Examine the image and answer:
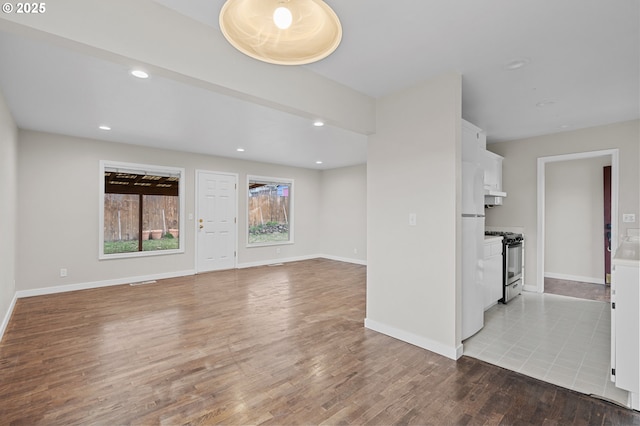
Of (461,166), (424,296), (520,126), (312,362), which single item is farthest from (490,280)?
(312,362)

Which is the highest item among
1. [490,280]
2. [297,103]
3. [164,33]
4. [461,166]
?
[164,33]

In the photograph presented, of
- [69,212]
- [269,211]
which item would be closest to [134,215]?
[69,212]

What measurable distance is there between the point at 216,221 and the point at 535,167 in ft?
19.7

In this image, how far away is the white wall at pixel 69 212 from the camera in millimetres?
4594

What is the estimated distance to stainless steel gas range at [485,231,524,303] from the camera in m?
4.21

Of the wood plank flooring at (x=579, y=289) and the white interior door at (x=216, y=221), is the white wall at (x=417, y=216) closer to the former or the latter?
the wood plank flooring at (x=579, y=289)

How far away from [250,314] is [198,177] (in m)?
3.60

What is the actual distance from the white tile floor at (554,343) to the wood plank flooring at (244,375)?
21 cm

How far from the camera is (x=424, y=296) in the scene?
290 cm

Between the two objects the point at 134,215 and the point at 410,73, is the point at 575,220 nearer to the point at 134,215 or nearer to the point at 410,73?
the point at 410,73

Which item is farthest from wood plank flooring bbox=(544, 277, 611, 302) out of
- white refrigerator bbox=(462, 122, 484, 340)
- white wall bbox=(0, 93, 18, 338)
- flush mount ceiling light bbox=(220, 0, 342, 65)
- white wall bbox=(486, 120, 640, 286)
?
white wall bbox=(0, 93, 18, 338)

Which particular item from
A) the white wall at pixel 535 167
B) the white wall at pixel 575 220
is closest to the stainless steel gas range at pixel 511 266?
the white wall at pixel 535 167

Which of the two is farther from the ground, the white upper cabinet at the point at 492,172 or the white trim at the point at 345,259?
the white upper cabinet at the point at 492,172

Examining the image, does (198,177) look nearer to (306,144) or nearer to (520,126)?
(306,144)
